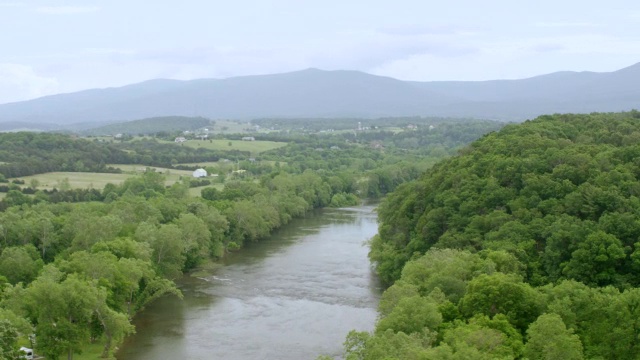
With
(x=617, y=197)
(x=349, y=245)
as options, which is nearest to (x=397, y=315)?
(x=617, y=197)

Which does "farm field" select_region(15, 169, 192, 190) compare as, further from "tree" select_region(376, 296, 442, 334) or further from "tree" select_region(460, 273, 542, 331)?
"tree" select_region(460, 273, 542, 331)

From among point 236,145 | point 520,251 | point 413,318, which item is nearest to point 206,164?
point 236,145

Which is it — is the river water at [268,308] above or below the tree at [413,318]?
below

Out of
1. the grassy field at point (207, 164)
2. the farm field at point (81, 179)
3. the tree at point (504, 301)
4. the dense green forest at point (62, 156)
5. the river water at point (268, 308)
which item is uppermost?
the dense green forest at point (62, 156)

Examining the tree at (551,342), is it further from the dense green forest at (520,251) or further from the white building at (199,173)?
the white building at (199,173)

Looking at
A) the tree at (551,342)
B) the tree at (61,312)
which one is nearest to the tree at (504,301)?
the tree at (551,342)

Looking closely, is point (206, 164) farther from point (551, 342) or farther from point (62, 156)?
point (551, 342)
